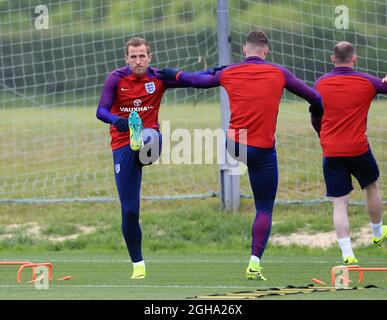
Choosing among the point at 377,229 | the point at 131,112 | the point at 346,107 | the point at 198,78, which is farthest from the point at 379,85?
the point at 131,112

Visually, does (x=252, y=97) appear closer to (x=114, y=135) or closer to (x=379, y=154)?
(x=114, y=135)

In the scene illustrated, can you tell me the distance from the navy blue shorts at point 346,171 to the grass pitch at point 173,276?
845mm

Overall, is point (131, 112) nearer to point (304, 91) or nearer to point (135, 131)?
point (135, 131)

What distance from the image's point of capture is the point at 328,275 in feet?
38.1

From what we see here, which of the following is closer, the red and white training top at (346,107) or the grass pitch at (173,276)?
the grass pitch at (173,276)

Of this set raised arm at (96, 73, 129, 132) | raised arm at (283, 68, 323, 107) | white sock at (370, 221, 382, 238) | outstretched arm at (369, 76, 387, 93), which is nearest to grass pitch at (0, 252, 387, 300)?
white sock at (370, 221, 382, 238)

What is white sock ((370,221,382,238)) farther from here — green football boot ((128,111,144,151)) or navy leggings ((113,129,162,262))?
green football boot ((128,111,144,151))

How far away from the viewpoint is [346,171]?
12.4 meters

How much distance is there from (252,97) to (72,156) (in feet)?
23.3

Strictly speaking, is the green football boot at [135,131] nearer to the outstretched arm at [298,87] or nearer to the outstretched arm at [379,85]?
the outstretched arm at [298,87]

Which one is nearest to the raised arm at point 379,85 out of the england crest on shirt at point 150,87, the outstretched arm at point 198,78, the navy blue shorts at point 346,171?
the navy blue shorts at point 346,171

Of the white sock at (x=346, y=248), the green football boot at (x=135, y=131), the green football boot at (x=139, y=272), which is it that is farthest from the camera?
the white sock at (x=346, y=248)

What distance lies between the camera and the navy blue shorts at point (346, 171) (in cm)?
1227

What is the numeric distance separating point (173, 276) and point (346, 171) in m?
2.17
